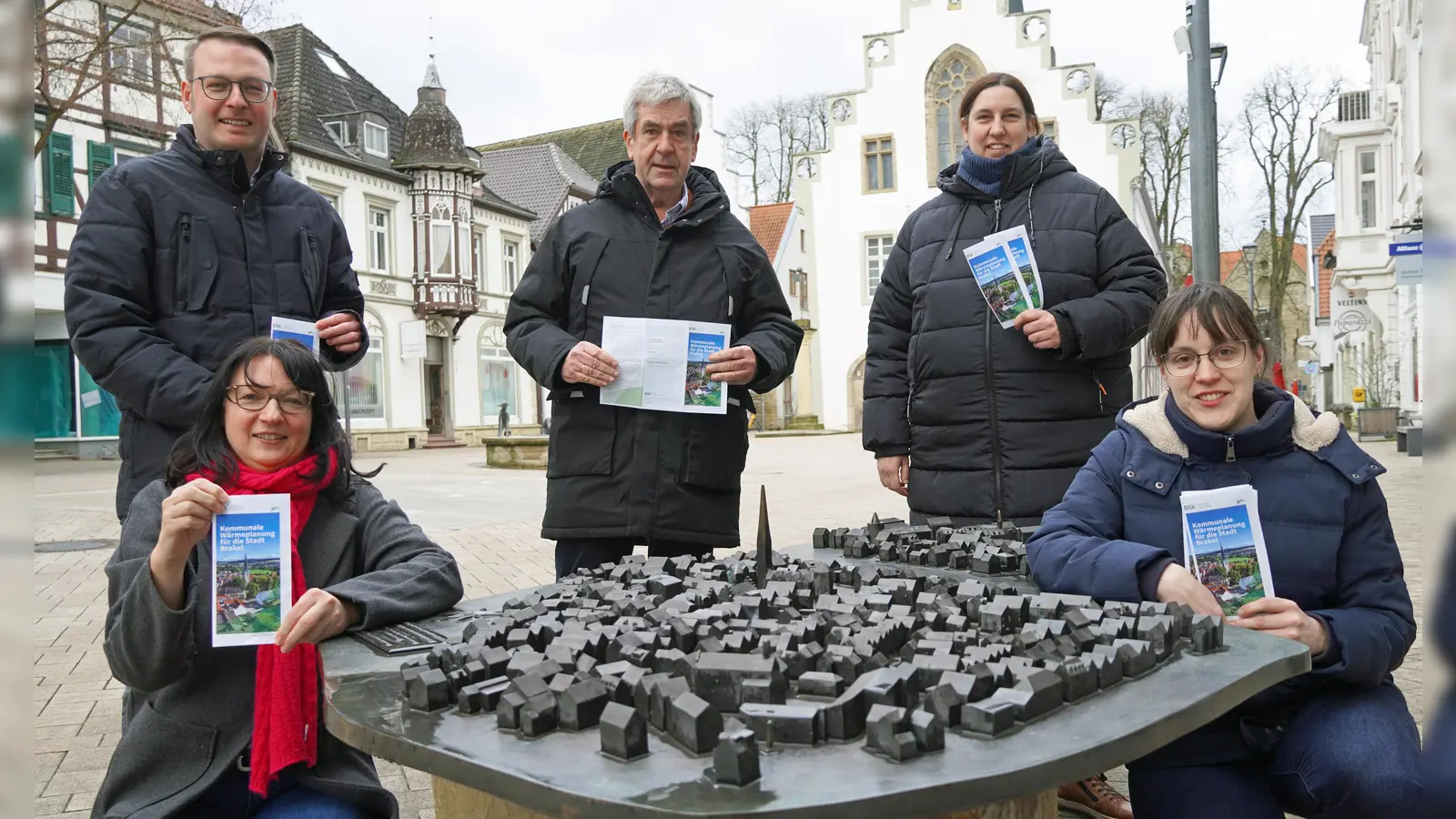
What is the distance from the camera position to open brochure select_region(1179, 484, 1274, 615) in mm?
2246

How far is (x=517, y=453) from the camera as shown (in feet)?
64.4

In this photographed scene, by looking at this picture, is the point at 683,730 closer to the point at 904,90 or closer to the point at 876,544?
the point at 876,544

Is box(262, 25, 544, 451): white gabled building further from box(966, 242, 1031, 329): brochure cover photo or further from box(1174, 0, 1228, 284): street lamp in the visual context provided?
box(966, 242, 1031, 329): brochure cover photo

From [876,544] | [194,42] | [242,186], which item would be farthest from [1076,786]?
[194,42]

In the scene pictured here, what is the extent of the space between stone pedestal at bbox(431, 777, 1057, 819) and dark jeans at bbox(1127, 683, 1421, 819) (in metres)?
0.46

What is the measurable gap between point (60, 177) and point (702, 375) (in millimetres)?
22024

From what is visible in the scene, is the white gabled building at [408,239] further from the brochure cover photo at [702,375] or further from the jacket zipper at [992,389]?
the jacket zipper at [992,389]

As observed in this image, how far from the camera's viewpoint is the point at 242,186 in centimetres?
301

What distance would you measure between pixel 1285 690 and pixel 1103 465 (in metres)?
0.60

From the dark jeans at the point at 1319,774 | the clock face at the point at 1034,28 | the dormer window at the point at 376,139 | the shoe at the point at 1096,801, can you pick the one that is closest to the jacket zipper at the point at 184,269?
the dark jeans at the point at 1319,774

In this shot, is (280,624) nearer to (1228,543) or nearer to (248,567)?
(248,567)

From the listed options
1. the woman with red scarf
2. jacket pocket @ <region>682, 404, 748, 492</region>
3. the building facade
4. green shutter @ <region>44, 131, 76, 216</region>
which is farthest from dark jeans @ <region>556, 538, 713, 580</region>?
green shutter @ <region>44, 131, 76, 216</region>

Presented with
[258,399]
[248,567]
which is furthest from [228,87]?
[248,567]

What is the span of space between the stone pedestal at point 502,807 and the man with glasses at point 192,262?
118cm
